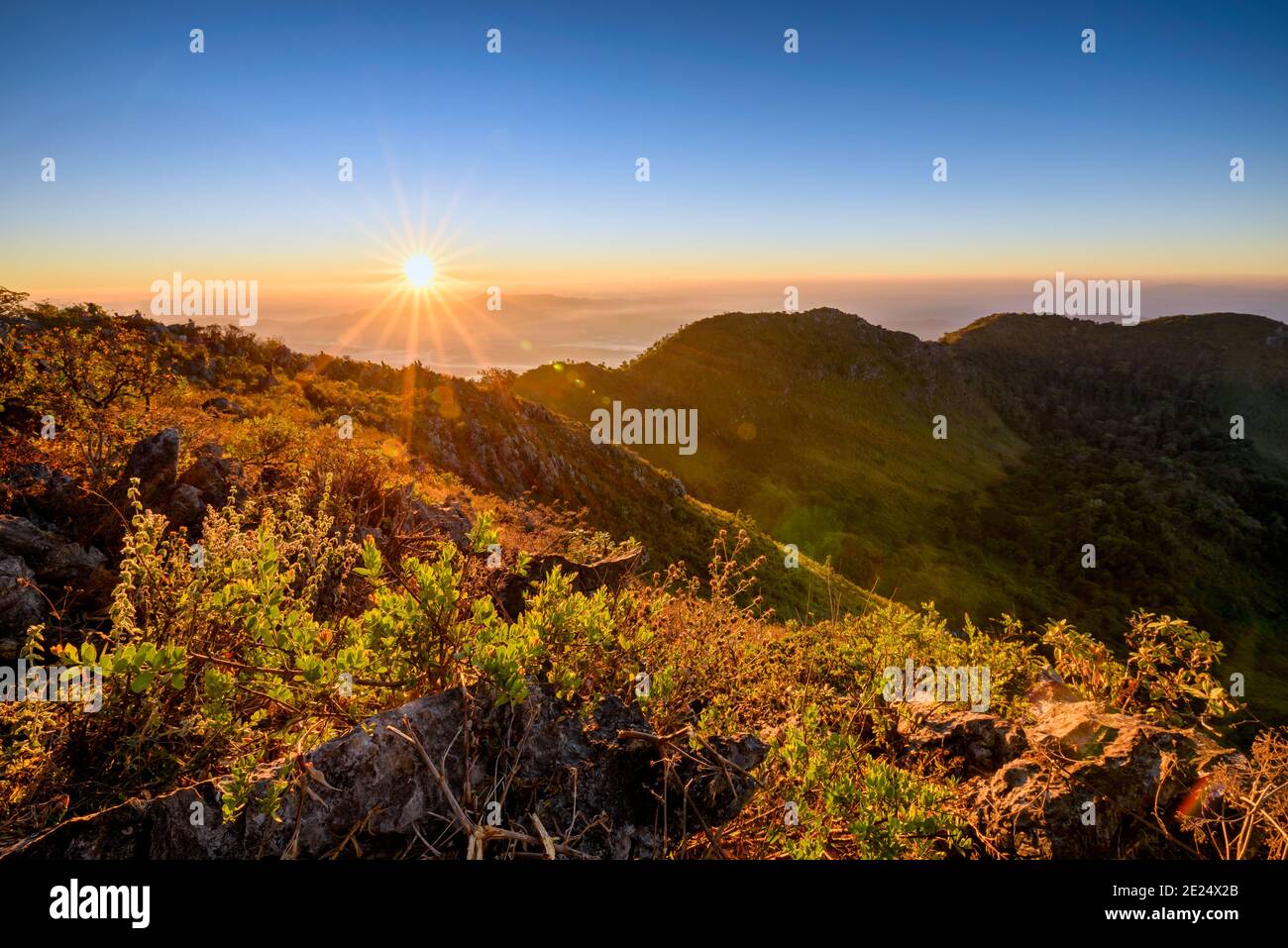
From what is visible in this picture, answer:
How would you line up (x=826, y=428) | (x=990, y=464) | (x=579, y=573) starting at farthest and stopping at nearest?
(x=990, y=464)
(x=826, y=428)
(x=579, y=573)

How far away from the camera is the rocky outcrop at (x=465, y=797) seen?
8.09ft

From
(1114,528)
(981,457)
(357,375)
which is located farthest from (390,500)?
(981,457)

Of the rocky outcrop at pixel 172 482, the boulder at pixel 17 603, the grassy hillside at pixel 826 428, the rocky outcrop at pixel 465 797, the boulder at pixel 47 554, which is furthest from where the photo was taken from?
the grassy hillside at pixel 826 428

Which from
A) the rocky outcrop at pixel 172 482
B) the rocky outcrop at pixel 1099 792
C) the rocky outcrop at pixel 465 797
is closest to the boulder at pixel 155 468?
the rocky outcrop at pixel 172 482

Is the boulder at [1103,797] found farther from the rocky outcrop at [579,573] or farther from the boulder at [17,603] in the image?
the boulder at [17,603]

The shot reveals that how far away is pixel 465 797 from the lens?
8.68 feet

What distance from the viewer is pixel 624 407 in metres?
47.4

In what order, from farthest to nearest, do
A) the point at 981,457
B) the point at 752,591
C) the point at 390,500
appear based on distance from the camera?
1. the point at 981,457
2. the point at 752,591
3. the point at 390,500

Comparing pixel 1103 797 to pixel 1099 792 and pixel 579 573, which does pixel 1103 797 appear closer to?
pixel 1099 792

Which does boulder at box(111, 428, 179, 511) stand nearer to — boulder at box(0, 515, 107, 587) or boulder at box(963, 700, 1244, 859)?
boulder at box(0, 515, 107, 587)

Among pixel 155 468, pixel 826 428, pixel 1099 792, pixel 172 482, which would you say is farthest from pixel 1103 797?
pixel 826 428

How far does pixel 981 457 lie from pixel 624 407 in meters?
48.3
